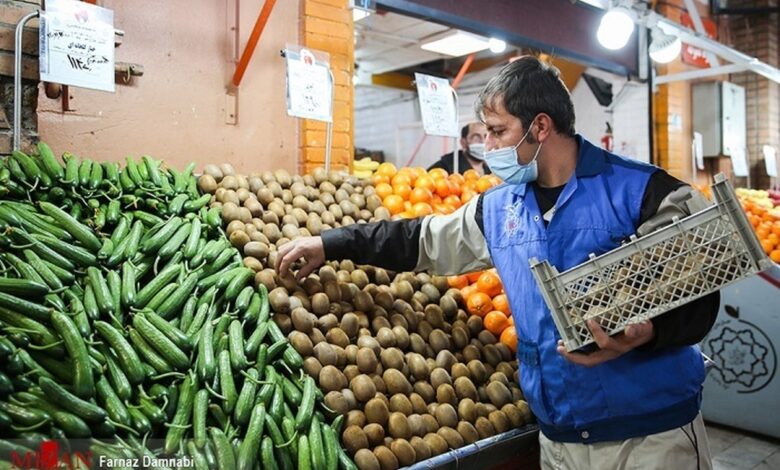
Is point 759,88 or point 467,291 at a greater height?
point 759,88

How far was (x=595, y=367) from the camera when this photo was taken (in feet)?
6.83

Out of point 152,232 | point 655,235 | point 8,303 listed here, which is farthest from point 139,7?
point 655,235

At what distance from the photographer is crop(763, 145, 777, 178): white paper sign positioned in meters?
9.45

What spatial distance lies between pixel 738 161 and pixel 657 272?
8.75 m

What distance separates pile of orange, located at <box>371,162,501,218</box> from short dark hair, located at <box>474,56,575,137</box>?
1.64m

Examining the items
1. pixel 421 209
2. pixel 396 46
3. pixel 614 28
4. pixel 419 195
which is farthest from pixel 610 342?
pixel 396 46

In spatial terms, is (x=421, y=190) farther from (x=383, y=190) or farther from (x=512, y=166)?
(x=512, y=166)

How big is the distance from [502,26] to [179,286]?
465 cm

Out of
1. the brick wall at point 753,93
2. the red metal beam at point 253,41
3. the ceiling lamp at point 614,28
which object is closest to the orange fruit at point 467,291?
the red metal beam at point 253,41

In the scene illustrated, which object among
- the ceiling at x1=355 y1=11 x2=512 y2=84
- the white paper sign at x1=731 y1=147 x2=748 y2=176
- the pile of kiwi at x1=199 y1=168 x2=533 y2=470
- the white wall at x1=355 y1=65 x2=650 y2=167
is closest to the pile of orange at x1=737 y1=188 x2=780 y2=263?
the white wall at x1=355 y1=65 x2=650 y2=167

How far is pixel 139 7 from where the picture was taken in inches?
152

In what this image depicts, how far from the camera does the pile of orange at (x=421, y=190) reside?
154 inches

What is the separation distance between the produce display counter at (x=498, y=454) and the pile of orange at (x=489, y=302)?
0.57 m

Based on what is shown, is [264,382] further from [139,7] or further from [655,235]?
[139,7]
